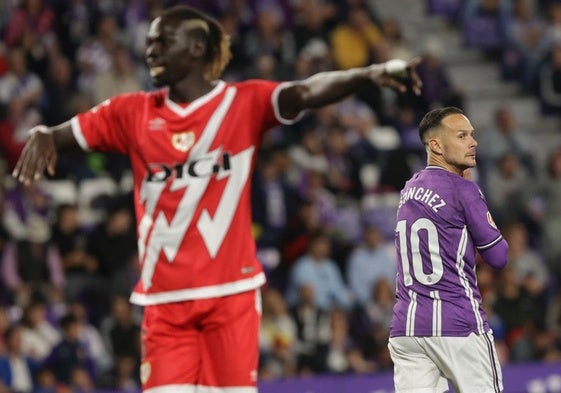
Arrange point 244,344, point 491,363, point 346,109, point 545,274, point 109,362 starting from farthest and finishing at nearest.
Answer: point 346,109
point 545,274
point 109,362
point 244,344
point 491,363

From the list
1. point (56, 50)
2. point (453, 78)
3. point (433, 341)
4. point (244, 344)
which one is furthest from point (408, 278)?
point (453, 78)

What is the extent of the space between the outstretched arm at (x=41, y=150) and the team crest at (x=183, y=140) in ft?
1.86

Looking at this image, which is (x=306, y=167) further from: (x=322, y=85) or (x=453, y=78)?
(x=322, y=85)

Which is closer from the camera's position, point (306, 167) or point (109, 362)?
point (109, 362)

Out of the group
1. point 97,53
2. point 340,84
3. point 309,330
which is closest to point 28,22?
point 97,53

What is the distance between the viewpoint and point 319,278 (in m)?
13.4

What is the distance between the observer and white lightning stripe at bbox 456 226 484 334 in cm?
589

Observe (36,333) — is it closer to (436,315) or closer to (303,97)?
(303,97)

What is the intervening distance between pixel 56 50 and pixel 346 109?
3.49 meters

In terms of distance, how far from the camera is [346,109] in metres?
15.7

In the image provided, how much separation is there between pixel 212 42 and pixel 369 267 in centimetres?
737

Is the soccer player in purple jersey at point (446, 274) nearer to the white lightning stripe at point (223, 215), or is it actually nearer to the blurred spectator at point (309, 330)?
the white lightning stripe at point (223, 215)

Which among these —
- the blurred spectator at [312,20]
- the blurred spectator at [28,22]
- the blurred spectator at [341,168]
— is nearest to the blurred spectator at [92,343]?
the blurred spectator at [341,168]

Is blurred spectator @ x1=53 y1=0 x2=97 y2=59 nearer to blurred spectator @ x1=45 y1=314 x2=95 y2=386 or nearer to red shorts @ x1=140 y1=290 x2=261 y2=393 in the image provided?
blurred spectator @ x1=45 y1=314 x2=95 y2=386
